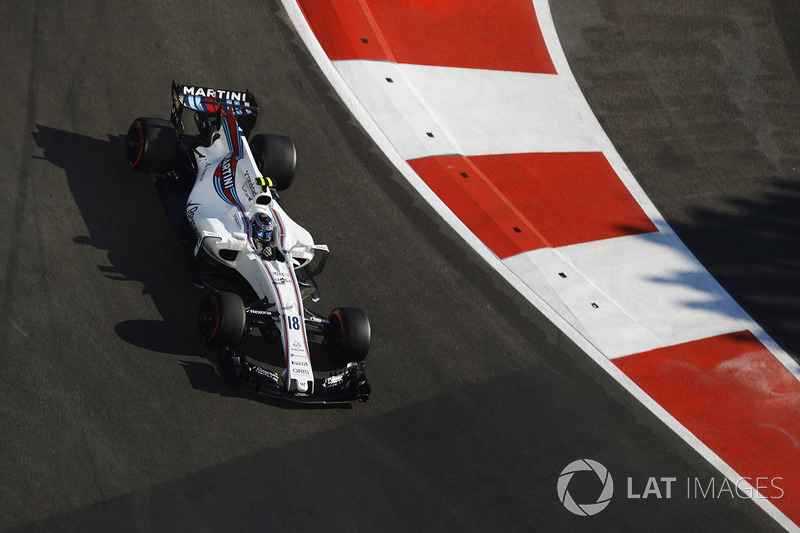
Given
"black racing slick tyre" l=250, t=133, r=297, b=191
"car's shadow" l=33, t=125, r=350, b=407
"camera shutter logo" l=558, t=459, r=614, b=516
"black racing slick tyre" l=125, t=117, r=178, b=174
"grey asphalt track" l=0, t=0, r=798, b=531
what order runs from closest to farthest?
"grey asphalt track" l=0, t=0, r=798, b=531, "camera shutter logo" l=558, t=459, r=614, b=516, "car's shadow" l=33, t=125, r=350, b=407, "black racing slick tyre" l=125, t=117, r=178, b=174, "black racing slick tyre" l=250, t=133, r=297, b=191

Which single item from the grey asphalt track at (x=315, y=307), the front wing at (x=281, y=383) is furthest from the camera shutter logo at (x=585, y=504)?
the front wing at (x=281, y=383)

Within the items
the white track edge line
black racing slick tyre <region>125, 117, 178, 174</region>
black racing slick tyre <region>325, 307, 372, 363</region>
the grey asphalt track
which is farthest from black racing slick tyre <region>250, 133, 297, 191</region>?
black racing slick tyre <region>325, 307, 372, 363</region>

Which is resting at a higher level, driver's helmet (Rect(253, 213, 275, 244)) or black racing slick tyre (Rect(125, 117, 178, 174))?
black racing slick tyre (Rect(125, 117, 178, 174))

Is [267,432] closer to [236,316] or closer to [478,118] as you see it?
[236,316]

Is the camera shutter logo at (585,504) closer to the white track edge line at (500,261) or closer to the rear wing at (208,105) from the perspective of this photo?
the white track edge line at (500,261)

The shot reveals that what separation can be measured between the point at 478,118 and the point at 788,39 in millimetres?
6178

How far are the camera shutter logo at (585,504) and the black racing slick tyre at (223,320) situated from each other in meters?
3.38

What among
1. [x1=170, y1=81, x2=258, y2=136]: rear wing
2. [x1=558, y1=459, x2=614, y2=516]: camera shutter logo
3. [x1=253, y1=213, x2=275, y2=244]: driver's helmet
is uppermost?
[x1=170, y1=81, x2=258, y2=136]: rear wing

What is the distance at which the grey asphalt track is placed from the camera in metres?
8.07

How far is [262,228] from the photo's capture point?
9.52 meters

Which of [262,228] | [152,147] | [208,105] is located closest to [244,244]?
[262,228]

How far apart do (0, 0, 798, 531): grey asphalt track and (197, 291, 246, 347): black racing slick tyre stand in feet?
1.05

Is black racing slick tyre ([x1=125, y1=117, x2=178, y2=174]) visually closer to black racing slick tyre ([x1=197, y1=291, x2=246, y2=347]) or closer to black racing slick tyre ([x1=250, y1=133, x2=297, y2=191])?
black racing slick tyre ([x1=250, y1=133, x2=297, y2=191])

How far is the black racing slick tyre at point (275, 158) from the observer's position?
10.6 m
